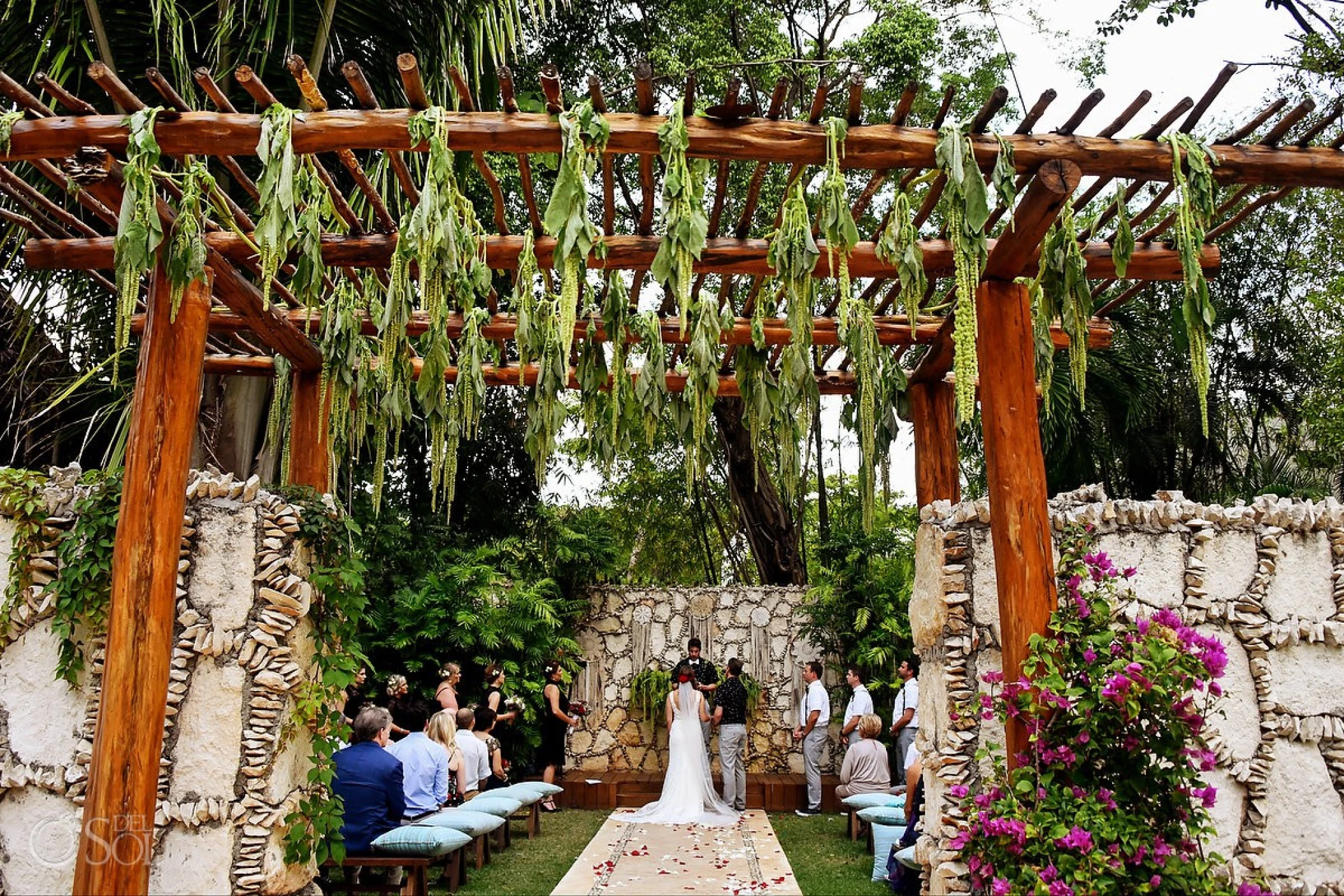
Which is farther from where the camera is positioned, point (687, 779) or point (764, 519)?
point (764, 519)

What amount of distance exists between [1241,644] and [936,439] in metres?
2.12

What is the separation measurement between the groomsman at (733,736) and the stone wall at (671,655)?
72.7 inches

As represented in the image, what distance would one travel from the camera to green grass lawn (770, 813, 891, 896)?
595 centimetres

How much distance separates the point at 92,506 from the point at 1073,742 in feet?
13.6

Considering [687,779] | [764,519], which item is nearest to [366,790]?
[687,779]

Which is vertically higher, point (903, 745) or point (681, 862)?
point (903, 745)

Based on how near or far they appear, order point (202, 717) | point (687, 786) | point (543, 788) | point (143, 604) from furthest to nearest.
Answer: point (687, 786) < point (543, 788) < point (202, 717) < point (143, 604)

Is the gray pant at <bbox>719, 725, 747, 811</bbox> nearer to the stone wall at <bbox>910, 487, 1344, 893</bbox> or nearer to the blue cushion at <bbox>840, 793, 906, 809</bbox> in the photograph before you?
the blue cushion at <bbox>840, 793, 906, 809</bbox>

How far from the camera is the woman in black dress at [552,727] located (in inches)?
351

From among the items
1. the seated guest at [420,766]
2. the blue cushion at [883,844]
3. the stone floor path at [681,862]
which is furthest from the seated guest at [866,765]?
the seated guest at [420,766]

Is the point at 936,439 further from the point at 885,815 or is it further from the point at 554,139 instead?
the point at 554,139

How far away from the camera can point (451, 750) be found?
6.97 m

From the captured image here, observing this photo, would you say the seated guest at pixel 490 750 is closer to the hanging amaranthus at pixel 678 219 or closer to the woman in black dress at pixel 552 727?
the woman in black dress at pixel 552 727

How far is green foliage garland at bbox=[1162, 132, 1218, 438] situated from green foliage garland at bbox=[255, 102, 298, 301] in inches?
124
